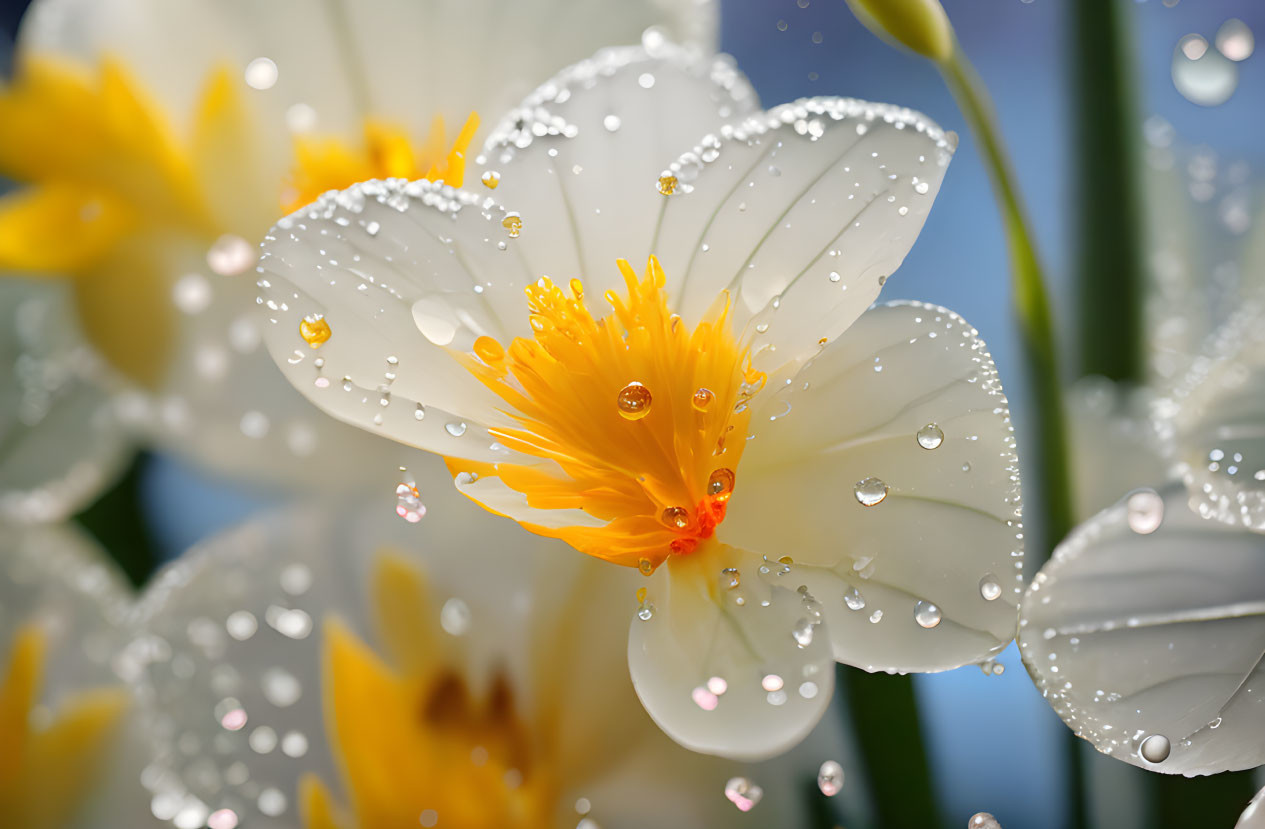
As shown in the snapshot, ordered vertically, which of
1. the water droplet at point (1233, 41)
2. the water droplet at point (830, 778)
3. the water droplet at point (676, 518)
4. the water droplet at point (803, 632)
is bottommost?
the water droplet at point (830, 778)

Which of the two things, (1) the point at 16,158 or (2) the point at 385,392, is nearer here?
(2) the point at 385,392

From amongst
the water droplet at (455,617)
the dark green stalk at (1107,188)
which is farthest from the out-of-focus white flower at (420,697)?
the dark green stalk at (1107,188)

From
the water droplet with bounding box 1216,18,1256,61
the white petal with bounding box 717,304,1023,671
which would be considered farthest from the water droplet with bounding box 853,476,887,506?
the water droplet with bounding box 1216,18,1256,61

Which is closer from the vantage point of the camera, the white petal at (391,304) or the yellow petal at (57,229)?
the white petal at (391,304)

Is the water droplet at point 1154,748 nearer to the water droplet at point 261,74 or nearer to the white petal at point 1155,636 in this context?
the white petal at point 1155,636

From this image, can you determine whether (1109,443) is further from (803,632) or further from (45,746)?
(45,746)

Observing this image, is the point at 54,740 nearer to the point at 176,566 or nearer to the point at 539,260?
the point at 176,566

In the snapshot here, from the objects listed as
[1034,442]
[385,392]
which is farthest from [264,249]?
[1034,442]

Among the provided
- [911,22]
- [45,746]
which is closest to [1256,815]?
[911,22]
